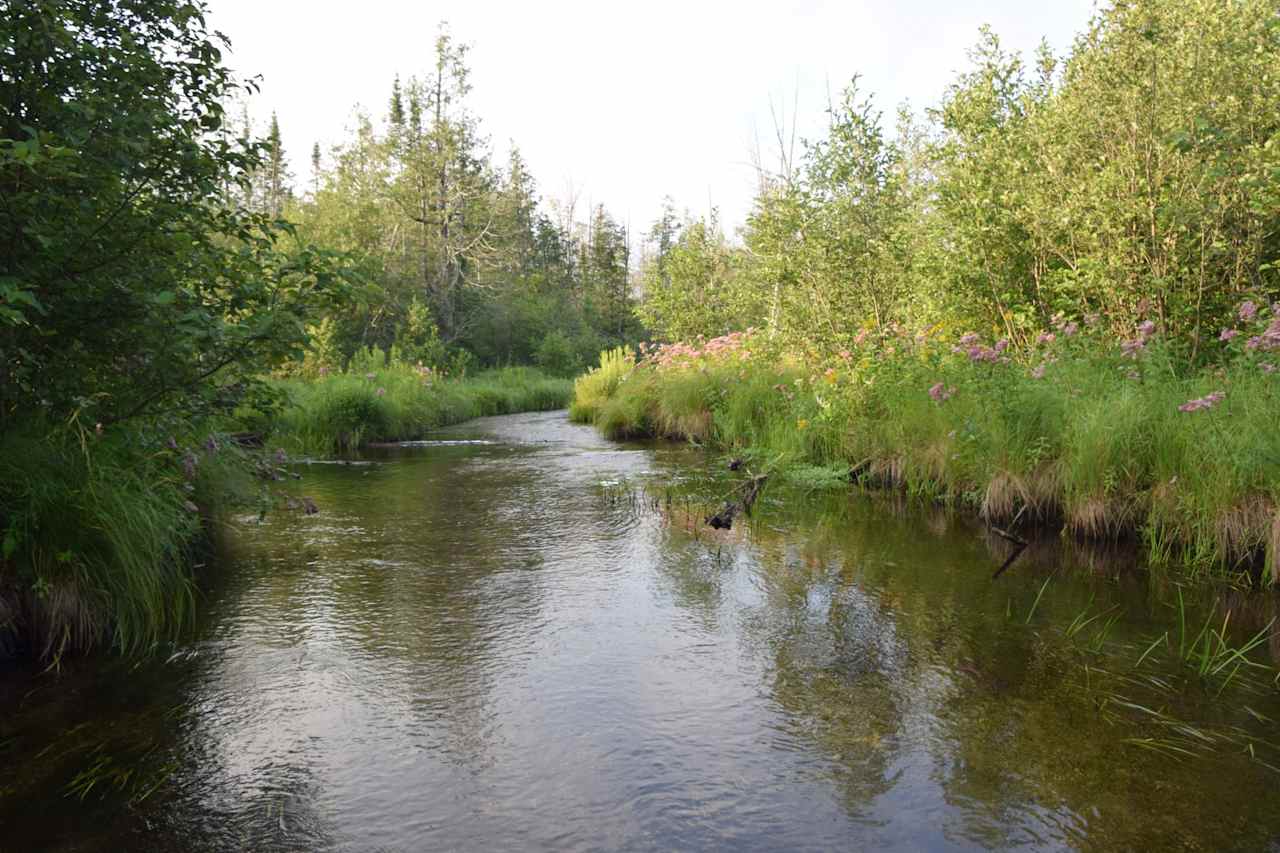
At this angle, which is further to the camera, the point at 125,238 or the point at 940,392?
the point at 940,392

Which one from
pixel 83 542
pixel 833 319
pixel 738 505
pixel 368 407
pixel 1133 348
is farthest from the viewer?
pixel 368 407

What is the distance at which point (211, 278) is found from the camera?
4.10 m

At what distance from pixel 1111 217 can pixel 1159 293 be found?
2.61 feet

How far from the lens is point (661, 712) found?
330 centimetres

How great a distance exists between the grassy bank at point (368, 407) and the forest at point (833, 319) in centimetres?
8

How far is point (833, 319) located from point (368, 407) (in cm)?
782

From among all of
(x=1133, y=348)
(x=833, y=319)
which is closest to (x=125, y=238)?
(x=1133, y=348)

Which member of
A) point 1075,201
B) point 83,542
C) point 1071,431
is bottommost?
point 83,542

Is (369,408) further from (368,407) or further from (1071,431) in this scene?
(1071,431)

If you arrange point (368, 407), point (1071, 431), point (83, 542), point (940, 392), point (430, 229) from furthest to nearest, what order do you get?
1. point (430, 229)
2. point (368, 407)
3. point (940, 392)
4. point (1071, 431)
5. point (83, 542)

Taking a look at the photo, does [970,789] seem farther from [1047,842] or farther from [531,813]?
[531,813]

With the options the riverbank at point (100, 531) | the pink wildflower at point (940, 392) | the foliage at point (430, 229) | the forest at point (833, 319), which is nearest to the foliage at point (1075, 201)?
the forest at point (833, 319)

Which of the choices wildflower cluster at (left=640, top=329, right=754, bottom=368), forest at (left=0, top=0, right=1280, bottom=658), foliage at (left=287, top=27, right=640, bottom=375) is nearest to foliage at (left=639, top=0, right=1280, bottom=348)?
forest at (left=0, top=0, right=1280, bottom=658)

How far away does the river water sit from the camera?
8.27ft
